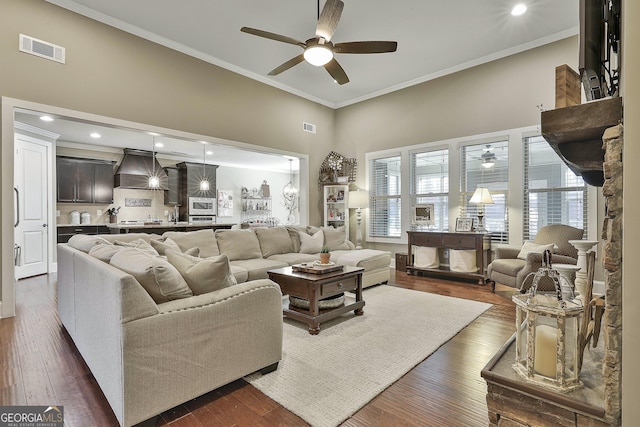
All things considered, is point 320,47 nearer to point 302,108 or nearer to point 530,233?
point 302,108

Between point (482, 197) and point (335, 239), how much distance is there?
2.41m

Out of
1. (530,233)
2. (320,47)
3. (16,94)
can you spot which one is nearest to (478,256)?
(530,233)

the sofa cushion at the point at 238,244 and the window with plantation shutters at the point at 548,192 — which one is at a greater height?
the window with plantation shutters at the point at 548,192

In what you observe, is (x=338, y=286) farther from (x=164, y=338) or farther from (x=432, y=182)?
(x=432, y=182)

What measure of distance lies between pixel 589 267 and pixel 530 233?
4.13m

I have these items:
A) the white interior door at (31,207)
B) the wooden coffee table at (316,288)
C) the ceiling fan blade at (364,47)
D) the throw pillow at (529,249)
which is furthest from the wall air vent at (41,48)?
the throw pillow at (529,249)

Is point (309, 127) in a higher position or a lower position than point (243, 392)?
higher

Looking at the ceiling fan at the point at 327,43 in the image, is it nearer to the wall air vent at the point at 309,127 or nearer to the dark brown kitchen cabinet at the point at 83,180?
the wall air vent at the point at 309,127

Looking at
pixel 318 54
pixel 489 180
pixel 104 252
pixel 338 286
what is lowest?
pixel 338 286

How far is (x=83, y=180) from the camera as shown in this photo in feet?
24.5

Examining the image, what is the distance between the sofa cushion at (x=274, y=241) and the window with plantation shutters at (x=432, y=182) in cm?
251

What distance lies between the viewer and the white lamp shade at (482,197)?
4914 mm

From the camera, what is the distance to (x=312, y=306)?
120 inches

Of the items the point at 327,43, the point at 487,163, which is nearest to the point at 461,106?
the point at 487,163
